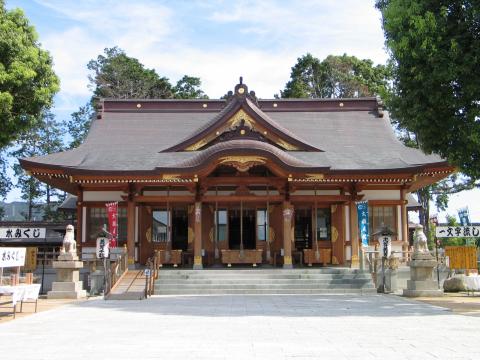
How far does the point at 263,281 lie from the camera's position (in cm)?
1884

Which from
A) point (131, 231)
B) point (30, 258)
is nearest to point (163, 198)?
point (131, 231)

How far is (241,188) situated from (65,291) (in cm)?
728

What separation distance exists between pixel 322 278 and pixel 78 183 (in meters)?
9.99

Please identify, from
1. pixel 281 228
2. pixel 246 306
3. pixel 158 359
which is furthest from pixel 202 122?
pixel 158 359

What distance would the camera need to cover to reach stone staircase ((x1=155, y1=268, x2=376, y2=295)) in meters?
18.3

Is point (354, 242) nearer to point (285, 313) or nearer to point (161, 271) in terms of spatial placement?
point (161, 271)

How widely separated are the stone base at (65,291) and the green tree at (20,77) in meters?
4.73

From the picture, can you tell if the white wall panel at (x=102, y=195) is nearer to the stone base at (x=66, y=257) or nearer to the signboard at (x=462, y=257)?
the stone base at (x=66, y=257)

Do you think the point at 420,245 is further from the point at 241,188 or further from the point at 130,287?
the point at 130,287

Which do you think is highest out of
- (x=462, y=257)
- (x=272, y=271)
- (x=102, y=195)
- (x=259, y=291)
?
(x=102, y=195)

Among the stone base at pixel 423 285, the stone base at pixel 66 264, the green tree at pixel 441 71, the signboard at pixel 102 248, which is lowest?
the stone base at pixel 423 285

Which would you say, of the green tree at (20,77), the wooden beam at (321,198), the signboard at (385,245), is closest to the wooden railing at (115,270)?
the green tree at (20,77)

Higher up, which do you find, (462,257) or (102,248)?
(102,248)

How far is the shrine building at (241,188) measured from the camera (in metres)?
20.5
